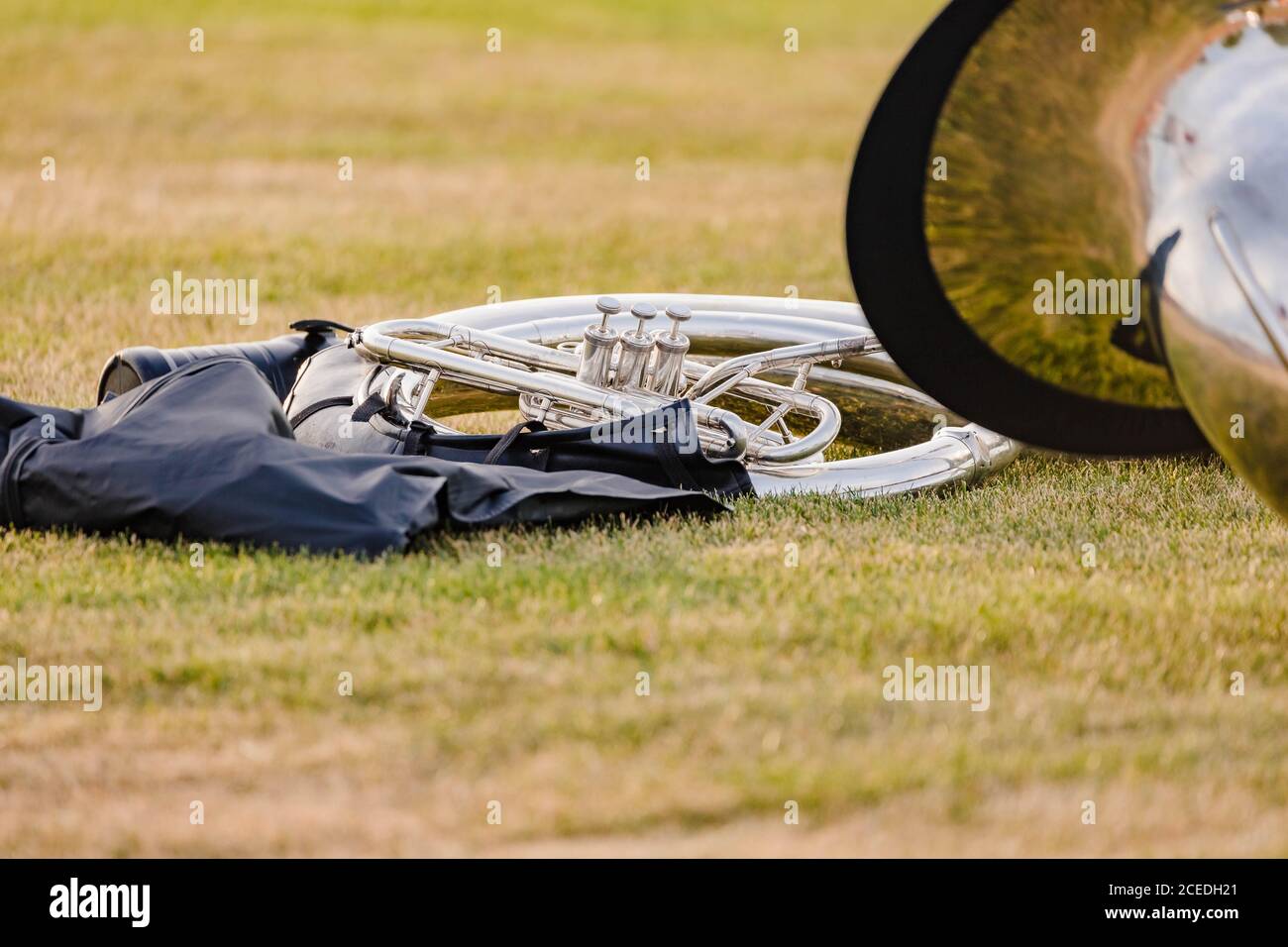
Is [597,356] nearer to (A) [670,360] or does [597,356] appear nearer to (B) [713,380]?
(A) [670,360]

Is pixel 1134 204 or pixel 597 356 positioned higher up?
pixel 1134 204

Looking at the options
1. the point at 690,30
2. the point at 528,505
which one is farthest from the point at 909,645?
the point at 690,30

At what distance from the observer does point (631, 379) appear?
4422 mm

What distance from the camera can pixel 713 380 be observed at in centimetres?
462

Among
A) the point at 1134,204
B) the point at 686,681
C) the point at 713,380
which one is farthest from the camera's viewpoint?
the point at 713,380

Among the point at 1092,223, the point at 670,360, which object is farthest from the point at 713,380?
the point at 1092,223

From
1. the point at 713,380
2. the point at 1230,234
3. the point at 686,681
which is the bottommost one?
the point at 686,681

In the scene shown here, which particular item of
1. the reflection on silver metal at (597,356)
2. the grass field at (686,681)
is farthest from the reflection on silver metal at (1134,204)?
the reflection on silver metal at (597,356)

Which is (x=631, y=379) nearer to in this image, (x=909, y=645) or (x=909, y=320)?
(x=909, y=320)

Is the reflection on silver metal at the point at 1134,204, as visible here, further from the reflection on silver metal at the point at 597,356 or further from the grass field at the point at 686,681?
the reflection on silver metal at the point at 597,356

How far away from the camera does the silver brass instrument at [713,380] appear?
4328 mm

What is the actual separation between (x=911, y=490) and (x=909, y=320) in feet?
2.44
